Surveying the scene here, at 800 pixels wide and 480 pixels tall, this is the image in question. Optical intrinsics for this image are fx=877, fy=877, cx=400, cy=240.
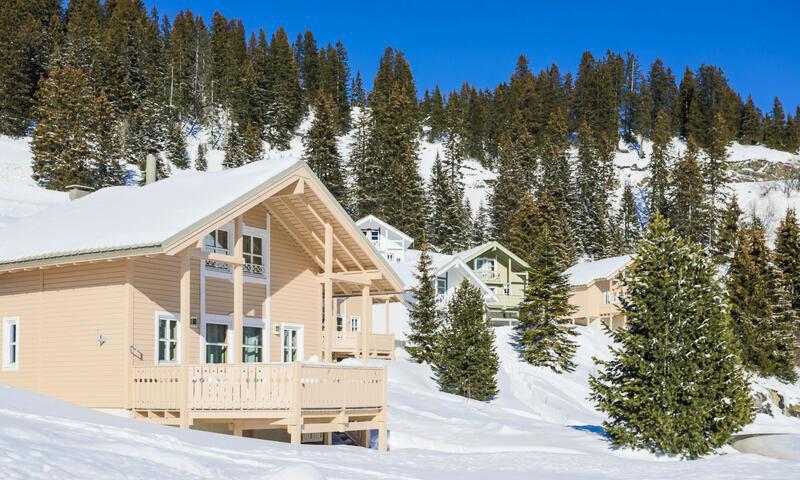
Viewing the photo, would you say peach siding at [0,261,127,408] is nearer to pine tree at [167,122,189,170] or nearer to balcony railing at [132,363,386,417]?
balcony railing at [132,363,386,417]

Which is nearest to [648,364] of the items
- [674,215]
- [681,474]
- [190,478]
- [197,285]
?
[681,474]

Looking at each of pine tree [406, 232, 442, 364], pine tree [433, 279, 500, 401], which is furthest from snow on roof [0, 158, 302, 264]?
pine tree [406, 232, 442, 364]

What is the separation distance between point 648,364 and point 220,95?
9707 centimetres

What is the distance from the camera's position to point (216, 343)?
21.2 m

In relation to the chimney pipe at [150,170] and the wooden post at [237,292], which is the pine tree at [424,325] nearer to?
the chimney pipe at [150,170]

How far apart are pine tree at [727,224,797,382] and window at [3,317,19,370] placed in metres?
38.3

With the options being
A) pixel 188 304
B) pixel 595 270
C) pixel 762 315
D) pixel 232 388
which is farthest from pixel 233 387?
pixel 595 270

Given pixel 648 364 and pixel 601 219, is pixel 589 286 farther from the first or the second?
pixel 648 364

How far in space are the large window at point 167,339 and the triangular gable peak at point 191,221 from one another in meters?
2.23

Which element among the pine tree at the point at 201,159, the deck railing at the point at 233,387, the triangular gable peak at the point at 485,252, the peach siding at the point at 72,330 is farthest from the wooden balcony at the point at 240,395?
the pine tree at the point at 201,159

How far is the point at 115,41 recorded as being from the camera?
98.7 m

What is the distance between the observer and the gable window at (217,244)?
A: 21.2 meters

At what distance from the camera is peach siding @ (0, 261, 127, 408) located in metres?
18.5

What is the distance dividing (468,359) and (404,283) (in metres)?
A: 7.11
